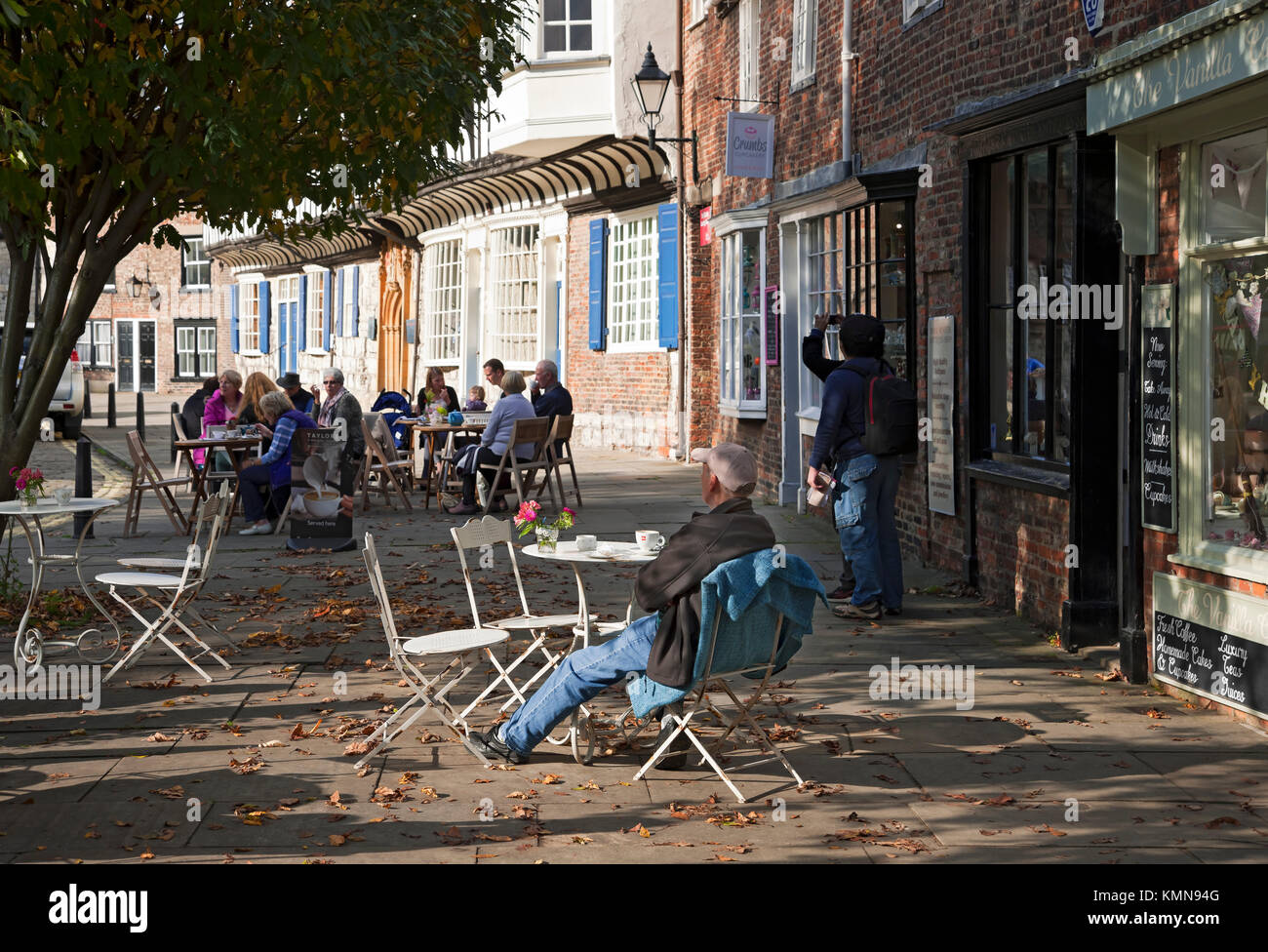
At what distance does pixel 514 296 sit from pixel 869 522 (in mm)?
17953

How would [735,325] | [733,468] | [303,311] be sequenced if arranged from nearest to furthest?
[733,468] → [735,325] → [303,311]

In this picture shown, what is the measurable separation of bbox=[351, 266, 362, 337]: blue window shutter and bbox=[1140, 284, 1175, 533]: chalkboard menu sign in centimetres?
3021

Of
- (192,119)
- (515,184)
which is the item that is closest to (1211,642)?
(192,119)

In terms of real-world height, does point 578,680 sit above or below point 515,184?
below

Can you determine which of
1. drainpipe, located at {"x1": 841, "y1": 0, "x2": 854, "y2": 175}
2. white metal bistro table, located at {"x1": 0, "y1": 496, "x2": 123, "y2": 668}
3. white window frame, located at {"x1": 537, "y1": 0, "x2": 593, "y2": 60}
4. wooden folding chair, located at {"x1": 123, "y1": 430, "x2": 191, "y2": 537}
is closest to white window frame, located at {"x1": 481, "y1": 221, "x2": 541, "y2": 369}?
white window frame, located at {"x1": 537, "y1": 0, "x2": 593, "y2": 60}

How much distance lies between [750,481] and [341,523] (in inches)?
295

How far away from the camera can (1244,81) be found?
20.6 feet

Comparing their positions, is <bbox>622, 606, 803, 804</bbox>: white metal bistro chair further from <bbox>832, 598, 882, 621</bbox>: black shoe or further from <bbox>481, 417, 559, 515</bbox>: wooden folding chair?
<bbox>481, 417, 559, 515</bbox>: wooden folding chair

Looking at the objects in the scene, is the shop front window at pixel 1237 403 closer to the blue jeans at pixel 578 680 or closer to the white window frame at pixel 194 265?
the blue jeans at pixel 578 680

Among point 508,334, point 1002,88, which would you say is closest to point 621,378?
point 508,334

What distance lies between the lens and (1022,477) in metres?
9.34

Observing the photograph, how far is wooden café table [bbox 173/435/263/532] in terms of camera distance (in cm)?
1409

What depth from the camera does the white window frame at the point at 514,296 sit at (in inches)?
1020

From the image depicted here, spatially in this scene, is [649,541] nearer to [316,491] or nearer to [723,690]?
[723,690]
